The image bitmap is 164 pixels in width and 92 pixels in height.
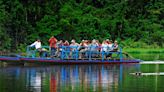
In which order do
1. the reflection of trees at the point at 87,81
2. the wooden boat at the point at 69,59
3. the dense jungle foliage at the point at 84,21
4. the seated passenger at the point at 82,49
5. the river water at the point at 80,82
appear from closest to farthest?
the river water at the point at 80,82, the reflection of trees at the point at 87,81, the wooden boat at the point at 69,59, the seated passenger at the point at 82,49, the dense jungle foliage at the point at 84,21

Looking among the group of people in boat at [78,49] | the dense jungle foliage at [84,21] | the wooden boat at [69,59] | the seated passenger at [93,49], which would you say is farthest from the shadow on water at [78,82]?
the dense jungle foliage at [84,21]

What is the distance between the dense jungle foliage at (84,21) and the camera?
176ft

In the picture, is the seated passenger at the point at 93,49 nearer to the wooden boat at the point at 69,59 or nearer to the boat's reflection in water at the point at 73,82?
the wooden boat at the point at 69,59

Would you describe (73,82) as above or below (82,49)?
below

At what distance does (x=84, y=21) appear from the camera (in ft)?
188

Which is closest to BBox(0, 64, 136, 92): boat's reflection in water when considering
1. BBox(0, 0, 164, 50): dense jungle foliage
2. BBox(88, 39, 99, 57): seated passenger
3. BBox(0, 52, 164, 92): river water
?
BBox(0, 52, 164, 92): river water

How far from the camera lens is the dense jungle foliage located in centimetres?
5372

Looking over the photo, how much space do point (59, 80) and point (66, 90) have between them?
4065 mm

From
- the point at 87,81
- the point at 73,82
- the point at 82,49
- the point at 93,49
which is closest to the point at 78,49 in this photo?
the point at 82,49

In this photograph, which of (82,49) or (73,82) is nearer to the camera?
(73,82)

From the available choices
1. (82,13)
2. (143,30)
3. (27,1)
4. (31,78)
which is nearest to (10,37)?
(27,1)

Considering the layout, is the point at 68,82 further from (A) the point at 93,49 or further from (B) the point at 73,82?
(A) the point at 93,49

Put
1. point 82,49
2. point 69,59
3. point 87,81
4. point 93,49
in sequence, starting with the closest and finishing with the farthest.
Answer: point 87,81 < point 69,59 < point 82,49 < point 93,49

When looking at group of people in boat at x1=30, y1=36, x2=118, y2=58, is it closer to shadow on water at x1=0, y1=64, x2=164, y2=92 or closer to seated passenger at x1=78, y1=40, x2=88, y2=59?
seated passenger at x1=78, y1=40, x2=88, y2=59
